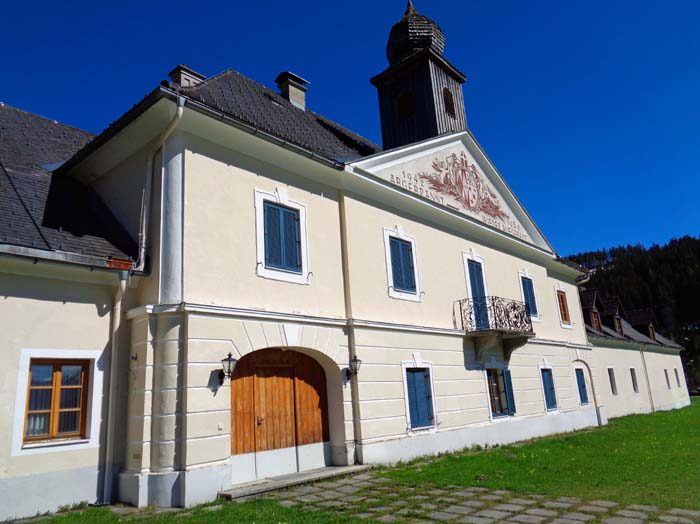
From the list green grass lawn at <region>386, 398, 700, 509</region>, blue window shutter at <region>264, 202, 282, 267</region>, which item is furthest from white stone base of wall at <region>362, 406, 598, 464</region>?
blue window shutter at <region>264, 202, 282, 267</region>

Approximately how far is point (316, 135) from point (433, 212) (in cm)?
381

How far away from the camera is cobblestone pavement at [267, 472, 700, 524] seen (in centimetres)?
668

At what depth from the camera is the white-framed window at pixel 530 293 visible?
740 inches

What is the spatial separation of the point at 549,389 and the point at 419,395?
7.67 m

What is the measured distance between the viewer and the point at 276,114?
13875mm

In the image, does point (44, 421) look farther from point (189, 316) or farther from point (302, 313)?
point (302, 313)

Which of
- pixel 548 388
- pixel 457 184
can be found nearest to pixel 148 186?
pixel 457 184

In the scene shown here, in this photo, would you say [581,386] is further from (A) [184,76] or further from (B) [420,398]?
(A) [184,76]

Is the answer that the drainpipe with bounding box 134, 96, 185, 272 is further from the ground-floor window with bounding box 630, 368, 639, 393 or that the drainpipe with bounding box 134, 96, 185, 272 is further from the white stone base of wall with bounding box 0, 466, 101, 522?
the ground-floor window with bounding box 630, 368, 639, 393

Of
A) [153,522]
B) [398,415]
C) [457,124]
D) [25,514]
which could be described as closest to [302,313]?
[398,415]

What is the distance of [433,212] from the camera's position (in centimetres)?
1489

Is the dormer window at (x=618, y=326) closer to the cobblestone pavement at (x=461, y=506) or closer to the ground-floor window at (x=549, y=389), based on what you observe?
the ground-floor window at (x=549, y=389)

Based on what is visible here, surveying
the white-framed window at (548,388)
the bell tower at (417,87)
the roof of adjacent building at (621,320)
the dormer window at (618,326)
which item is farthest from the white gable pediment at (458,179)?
the dormer window at (618,326)

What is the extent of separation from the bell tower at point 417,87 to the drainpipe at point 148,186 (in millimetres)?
9582
